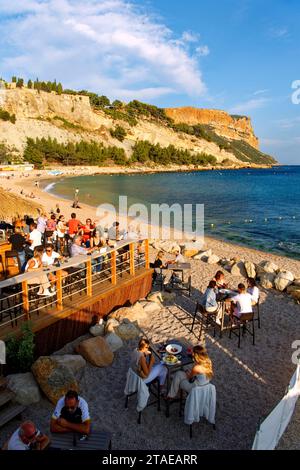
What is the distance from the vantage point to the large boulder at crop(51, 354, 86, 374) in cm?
674

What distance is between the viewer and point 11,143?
327 feet

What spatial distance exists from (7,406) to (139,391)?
221 cm

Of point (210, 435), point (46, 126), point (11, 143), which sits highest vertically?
point (46, 126)

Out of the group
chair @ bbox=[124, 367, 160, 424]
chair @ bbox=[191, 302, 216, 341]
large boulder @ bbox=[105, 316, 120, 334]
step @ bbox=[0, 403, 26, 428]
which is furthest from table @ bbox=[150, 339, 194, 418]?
step @ bbox=[0, 403, 26, 428]

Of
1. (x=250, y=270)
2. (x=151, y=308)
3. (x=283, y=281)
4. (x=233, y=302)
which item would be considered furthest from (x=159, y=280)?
(x=283, y=281)

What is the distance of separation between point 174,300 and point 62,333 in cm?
431

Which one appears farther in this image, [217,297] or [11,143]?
[11,143]

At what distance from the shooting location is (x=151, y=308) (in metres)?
9.87

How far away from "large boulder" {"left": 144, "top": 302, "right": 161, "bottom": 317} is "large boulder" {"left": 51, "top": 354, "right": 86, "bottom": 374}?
118 inches

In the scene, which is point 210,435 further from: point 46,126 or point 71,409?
point 46,126

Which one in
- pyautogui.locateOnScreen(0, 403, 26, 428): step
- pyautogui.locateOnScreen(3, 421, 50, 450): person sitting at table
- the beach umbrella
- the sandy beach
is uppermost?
the beach umbrella

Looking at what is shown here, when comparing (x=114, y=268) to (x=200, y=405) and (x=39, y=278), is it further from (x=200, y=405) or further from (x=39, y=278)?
(x=200, y=405)

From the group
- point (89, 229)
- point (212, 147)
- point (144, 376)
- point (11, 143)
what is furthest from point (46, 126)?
point (144, 376)

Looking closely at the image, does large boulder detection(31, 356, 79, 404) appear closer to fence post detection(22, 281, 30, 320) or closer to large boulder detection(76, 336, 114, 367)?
large boulder detection(76, 336, 114, 367)
